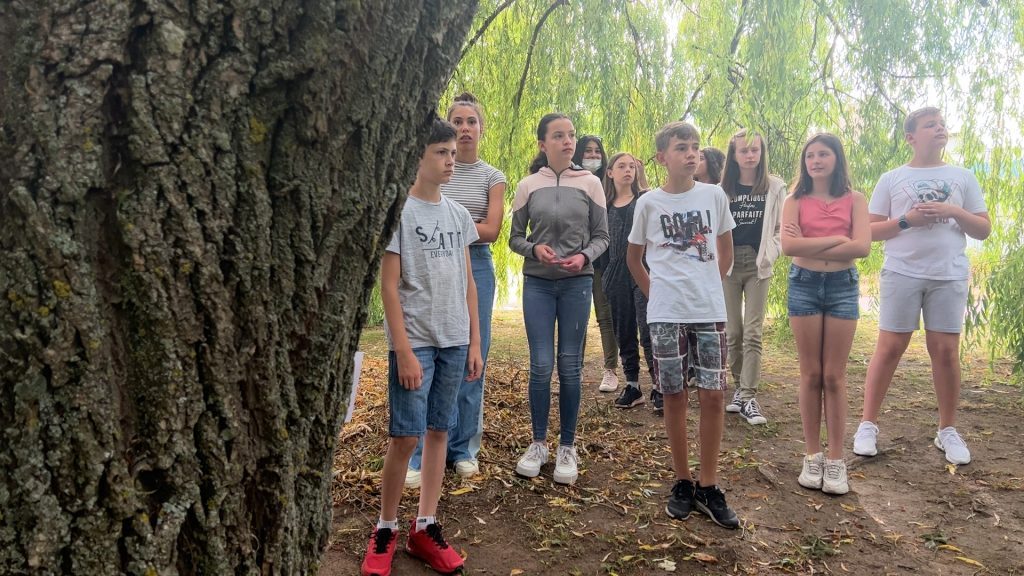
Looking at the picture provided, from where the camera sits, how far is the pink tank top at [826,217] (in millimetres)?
3098

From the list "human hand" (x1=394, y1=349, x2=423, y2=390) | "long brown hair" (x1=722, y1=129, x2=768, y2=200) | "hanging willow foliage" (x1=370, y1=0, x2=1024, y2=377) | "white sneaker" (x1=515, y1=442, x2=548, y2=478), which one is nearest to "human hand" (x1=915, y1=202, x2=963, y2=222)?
"long brown hair" (x1=722, y1=129, x2=768, y2=200)

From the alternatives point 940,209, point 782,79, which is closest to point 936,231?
point 940,209

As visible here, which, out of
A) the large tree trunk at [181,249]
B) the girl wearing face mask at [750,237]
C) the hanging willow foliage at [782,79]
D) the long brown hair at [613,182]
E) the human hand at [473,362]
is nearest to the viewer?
the large tree trunk at [181,249]

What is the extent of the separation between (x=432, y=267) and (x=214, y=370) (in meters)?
1.40

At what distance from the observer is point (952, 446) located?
3.51 meters

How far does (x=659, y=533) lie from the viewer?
266 cm

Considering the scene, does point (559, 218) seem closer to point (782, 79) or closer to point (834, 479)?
point (834, 479)

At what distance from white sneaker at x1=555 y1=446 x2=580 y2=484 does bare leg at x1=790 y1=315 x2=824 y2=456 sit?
1.18 meters

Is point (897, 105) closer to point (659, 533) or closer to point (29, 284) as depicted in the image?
point (659, 533)

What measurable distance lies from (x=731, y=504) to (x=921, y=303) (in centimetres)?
168

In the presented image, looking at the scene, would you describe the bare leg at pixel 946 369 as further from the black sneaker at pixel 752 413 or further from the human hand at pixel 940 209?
the black sneaker at pixel 752 413

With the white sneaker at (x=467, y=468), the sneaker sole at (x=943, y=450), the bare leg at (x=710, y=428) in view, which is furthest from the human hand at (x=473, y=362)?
the sneaker sole at (x=943, y=450)

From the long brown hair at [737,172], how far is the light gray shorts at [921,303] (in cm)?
103

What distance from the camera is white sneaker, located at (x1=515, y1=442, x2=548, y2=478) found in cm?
320
